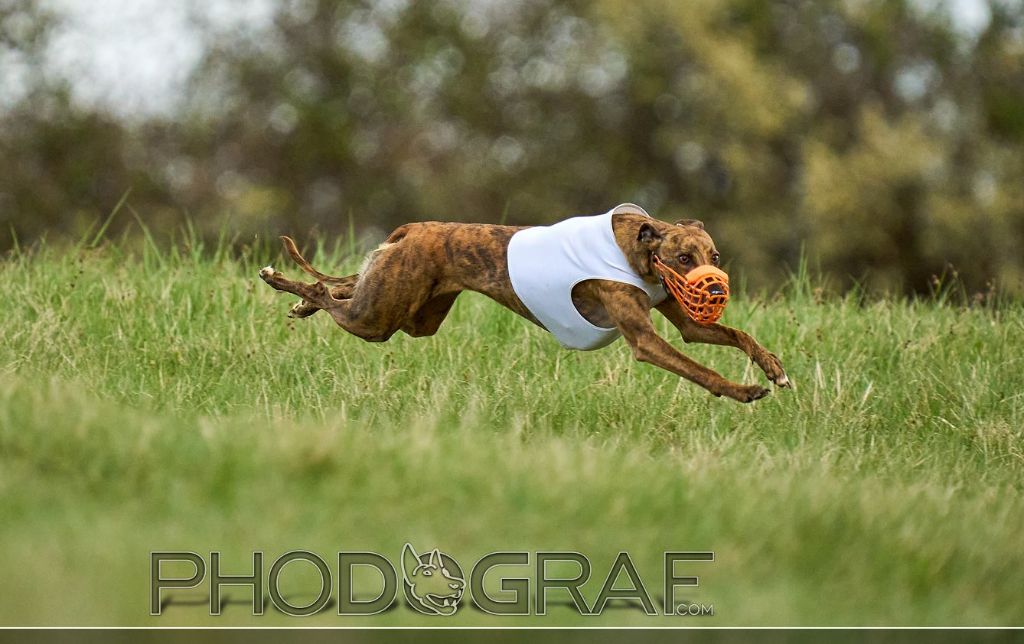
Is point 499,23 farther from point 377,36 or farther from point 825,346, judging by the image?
point 825,346

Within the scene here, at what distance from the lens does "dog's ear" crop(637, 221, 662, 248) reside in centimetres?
548

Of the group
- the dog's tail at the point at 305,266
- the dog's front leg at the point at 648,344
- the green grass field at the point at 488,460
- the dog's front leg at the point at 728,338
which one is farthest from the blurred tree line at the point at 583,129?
the dog's front leg at the point at 648,344

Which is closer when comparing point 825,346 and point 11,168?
point 825,346

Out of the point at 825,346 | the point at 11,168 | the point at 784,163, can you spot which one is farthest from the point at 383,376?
the point at 784,163

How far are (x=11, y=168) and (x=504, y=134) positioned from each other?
11860 millimetres

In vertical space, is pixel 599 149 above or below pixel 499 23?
below

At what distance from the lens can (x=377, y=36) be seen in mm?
33156

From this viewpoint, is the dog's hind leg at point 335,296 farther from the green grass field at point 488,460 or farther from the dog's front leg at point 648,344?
the dog's front leg at point 648,344

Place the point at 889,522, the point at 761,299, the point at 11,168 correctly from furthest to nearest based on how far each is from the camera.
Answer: the point at 11,168
the point at 761,299
the point at 889,522

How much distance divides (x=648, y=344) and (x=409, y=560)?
1800 millimetres

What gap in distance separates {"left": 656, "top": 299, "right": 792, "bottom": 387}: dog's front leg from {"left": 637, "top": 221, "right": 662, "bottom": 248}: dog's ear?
46cm

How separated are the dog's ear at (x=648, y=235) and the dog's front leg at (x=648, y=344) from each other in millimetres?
229

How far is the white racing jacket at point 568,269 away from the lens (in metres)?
5.63

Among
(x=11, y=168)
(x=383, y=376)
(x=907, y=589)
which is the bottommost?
(x=907, y=589)
